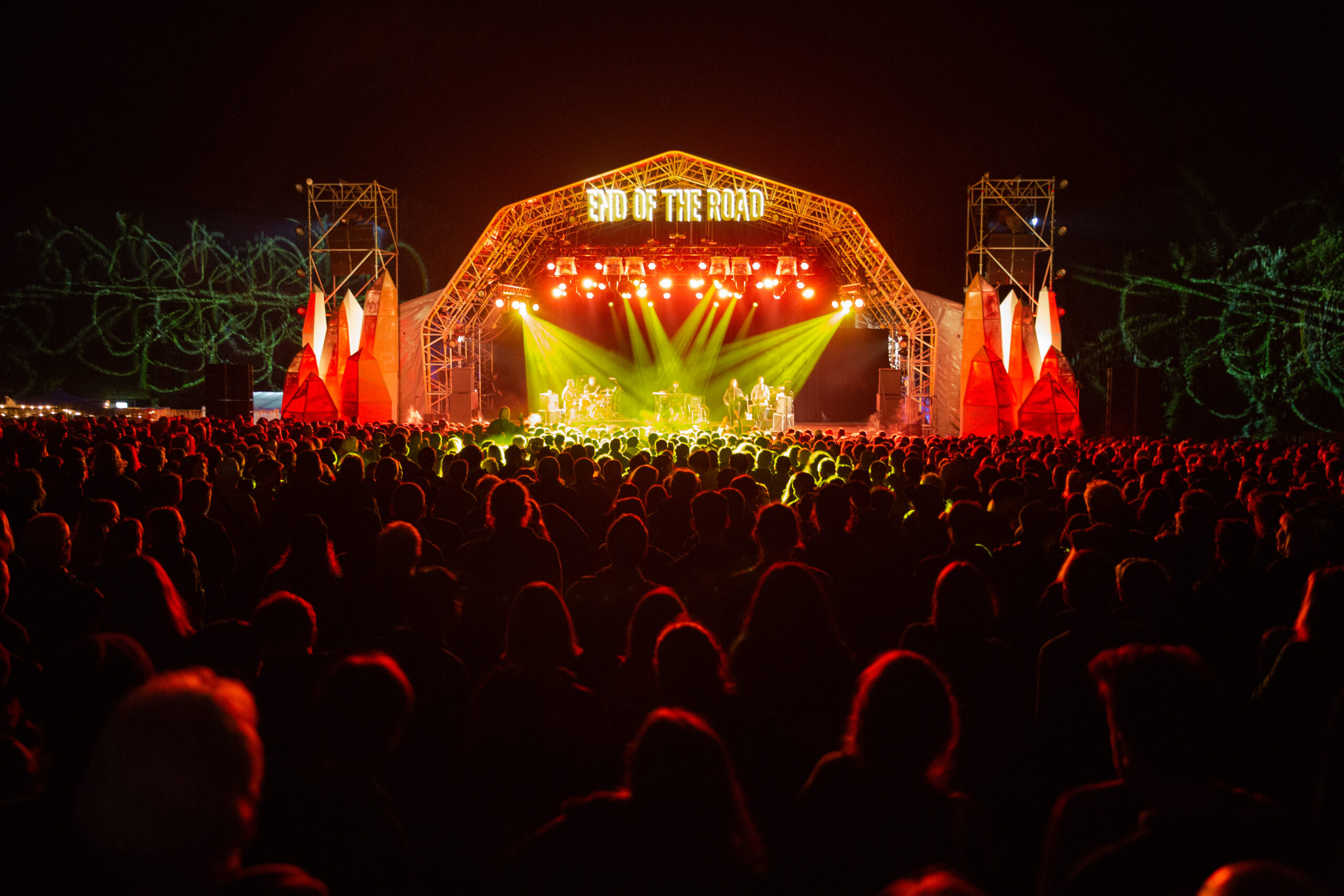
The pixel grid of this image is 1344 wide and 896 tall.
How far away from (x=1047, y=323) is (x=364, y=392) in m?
18.3

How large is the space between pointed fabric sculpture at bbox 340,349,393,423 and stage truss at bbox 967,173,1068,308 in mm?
16517

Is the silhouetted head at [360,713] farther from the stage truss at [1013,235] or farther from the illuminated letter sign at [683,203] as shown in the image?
the stage truss at [1013,235]

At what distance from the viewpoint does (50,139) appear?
38.6 metres

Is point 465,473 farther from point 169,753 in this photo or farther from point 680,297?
point 680,297

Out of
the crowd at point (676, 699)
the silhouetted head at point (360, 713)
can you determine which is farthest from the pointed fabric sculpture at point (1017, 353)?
the silhouetted head at point (360, 713)

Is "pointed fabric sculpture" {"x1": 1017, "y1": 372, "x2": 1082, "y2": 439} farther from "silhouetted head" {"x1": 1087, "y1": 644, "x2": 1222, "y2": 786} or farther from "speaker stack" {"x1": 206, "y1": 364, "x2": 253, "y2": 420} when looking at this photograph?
"silhouetted head" {"x1": 1087, "y1": 644, "x2": 1222, "y2": 786}

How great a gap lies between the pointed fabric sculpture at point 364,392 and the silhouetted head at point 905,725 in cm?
2283

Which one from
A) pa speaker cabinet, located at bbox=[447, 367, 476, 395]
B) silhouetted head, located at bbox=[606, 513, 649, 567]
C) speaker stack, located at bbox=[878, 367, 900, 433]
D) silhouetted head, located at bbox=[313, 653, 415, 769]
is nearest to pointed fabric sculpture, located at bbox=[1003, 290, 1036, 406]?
speaker stack, located at bbox=[878, 367, 900, 433]

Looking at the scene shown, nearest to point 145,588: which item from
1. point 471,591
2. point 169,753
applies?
point 471,591

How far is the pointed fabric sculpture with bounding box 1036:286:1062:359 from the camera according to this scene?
22.5 m

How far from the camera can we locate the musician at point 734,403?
29141mm

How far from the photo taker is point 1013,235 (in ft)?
77.6

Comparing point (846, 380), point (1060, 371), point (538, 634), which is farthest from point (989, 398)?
point (538, 634)

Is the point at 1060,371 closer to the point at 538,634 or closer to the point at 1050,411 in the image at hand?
the point at 1050,411
